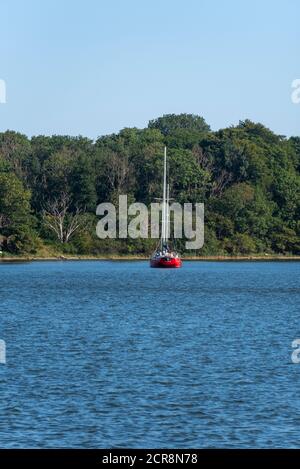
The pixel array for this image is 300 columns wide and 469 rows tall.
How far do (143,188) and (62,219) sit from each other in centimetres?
1273

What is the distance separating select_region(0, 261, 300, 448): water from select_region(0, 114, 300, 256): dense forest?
57.5 meters

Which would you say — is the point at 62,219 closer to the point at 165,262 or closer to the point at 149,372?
the point at 165,262

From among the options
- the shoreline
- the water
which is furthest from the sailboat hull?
the water

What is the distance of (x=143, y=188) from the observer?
142625mm

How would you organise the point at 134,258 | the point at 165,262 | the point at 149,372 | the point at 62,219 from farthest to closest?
the point at 134,258
the point at 62,219
the point at 165,262
the point at 149,372

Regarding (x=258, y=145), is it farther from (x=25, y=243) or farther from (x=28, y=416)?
(x=28, y=416)

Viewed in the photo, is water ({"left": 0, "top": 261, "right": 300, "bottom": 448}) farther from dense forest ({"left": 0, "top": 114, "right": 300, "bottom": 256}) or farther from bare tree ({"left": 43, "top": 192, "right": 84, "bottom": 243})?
bare tree ({"left": 43, "top": 192, "right": 84, "bottom": 243})

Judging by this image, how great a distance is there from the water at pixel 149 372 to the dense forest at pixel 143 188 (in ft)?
189

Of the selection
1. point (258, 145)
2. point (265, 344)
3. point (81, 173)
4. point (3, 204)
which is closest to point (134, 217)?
point (81, 173)

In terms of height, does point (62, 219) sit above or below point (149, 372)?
above

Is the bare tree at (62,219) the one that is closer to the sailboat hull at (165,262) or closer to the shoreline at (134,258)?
the shoreline at (134,258)

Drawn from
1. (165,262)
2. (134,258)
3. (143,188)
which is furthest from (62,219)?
(165,262)

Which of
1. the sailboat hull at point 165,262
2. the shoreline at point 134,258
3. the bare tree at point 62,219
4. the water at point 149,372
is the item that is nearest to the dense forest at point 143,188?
the bare tree at point 62,219

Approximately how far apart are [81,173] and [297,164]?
4116cm
